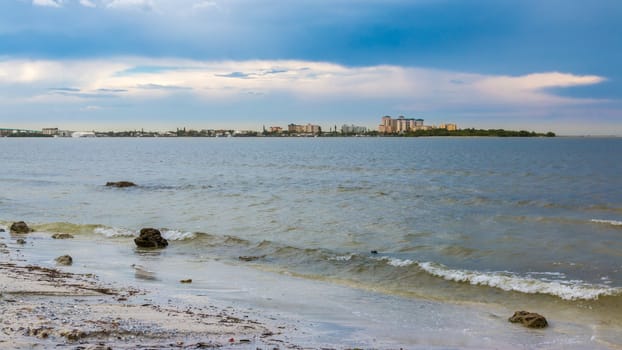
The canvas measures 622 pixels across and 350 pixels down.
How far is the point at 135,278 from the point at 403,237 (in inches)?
442

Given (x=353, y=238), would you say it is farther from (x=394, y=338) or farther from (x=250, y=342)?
(x=250, y=342)

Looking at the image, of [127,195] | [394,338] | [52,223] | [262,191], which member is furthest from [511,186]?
[394,338]

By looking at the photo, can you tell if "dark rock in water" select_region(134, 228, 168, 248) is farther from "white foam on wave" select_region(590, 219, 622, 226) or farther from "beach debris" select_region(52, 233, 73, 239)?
"white foam on wave" select_region(590, 219, 622, 226)

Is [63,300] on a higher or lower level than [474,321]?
higher

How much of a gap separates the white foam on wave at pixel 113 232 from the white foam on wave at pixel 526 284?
504 inches

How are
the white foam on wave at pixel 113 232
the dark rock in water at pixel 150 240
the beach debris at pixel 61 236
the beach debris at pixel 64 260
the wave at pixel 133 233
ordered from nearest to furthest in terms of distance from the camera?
the beach debris at pixel 64 260 → the dark rock in water at pixel 150 240 → the beach debris at pixel 61 236 → the wave at pixel 133 233 → the white foam on wave at pixel 113 232

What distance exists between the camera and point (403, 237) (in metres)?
22.3

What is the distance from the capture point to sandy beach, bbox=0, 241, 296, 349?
8.23m

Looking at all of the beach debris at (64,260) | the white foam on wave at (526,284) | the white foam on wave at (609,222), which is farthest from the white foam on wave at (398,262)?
the white foam on wave at (609,222)

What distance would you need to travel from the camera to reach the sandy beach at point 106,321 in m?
8.23

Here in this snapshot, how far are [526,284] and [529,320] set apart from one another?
12.2ft

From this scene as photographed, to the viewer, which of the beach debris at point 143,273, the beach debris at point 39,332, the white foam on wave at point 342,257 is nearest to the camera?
the beach debris at point 39,332

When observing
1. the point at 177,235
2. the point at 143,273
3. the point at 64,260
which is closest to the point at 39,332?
the point at 143,273

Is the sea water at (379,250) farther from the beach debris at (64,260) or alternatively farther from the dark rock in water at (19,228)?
the dark rock in water at (19,228)
